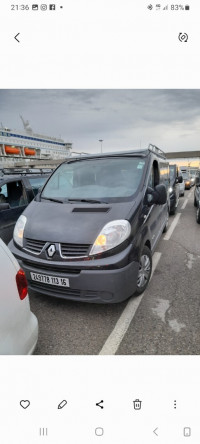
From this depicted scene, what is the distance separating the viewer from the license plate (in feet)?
7.73

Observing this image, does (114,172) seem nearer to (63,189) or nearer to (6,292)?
(63,189)

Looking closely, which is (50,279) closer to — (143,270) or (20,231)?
(20,231)

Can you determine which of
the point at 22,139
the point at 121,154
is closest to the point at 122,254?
the point at 121,154

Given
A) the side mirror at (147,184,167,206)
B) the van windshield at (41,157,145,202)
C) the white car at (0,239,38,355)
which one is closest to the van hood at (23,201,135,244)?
the van windshield at (41,157,145,202)

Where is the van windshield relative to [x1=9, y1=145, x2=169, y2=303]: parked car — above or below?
above

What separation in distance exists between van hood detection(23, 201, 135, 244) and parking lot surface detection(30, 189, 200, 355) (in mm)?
867

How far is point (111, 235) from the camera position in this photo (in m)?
2.36

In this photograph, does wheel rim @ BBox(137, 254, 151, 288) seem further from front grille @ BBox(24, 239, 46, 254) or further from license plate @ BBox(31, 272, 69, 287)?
front grille @ BBox(24, 239, 46, 254)

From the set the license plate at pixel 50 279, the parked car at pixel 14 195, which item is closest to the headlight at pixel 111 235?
the license plate at pixel 50 279

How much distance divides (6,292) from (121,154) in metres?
2.64

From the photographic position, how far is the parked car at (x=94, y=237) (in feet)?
Result: 7.56

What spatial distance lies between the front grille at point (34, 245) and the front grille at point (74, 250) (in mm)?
277
